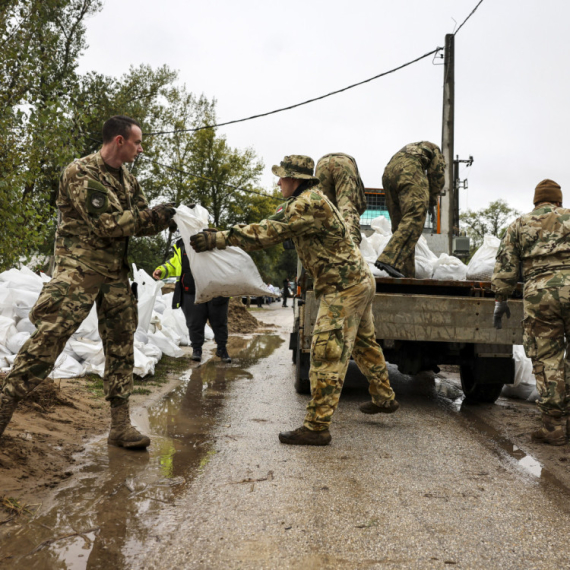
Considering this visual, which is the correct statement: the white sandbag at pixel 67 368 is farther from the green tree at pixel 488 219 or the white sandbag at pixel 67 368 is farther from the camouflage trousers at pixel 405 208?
the green tree at pixel 488 219

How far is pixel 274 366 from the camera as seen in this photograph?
8.52 m

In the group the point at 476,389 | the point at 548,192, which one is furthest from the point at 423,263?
the point at 548,192

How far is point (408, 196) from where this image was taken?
645 cm

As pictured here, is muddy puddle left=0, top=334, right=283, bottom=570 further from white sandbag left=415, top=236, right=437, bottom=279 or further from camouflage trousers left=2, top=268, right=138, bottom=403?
white sandbag left=415, top=236, right=437, bottom=279

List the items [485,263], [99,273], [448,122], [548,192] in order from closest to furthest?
[99,273], [548,192], [485,263], [448,122]

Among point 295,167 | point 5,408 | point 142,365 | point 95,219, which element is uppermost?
point 295,167

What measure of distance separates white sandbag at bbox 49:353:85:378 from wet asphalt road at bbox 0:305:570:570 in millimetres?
1616

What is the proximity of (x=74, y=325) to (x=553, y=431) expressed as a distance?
11.1 ft

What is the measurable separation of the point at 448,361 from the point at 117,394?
3.27 metres

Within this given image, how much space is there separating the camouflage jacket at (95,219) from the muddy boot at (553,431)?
3135mm

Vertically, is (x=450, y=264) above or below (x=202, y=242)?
below

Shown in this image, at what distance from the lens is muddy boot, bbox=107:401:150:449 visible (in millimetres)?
3762

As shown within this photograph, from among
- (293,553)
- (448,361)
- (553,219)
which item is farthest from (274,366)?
(293,553)

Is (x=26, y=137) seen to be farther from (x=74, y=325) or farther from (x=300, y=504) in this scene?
(x=300, y=504)
